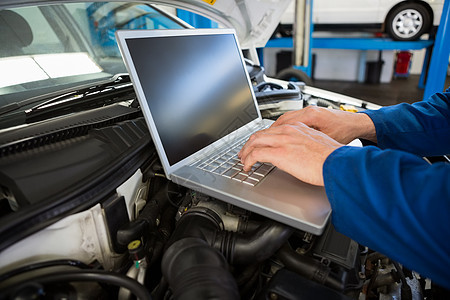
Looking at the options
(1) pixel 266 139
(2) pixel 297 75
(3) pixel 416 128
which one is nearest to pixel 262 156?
(1) pixel 266 139

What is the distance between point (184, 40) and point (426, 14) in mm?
4355

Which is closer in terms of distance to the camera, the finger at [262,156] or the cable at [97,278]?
the cable at [97,278]

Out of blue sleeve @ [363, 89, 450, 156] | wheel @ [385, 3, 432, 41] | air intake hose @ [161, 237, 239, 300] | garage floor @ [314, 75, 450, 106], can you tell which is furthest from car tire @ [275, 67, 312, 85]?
wheel @ [385, 3, 432, 41]

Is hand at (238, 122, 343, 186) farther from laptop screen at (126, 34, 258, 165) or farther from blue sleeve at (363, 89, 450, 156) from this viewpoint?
blue sleeve at (363, 89, 450, 156)

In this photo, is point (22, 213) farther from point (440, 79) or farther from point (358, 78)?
point (358, 78)

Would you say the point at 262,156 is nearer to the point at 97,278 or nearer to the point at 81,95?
the point at 97,278

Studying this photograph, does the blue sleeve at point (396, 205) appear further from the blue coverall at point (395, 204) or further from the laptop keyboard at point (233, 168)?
the laptop keyboard at point (233, 168)

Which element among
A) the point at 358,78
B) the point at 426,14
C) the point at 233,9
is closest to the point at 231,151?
the point at 233,9

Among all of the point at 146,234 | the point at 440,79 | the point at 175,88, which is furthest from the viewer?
the point at 440,79

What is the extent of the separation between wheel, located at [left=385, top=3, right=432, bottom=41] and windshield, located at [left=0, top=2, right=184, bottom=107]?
3886 millimetres

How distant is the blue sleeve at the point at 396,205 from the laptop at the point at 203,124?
0.19 ft

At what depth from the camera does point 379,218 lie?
47cm

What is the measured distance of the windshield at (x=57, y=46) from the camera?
871mm

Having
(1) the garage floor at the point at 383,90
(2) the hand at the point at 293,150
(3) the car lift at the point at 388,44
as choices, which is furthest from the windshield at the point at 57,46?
(1) the garage floor at the point at 383,90
